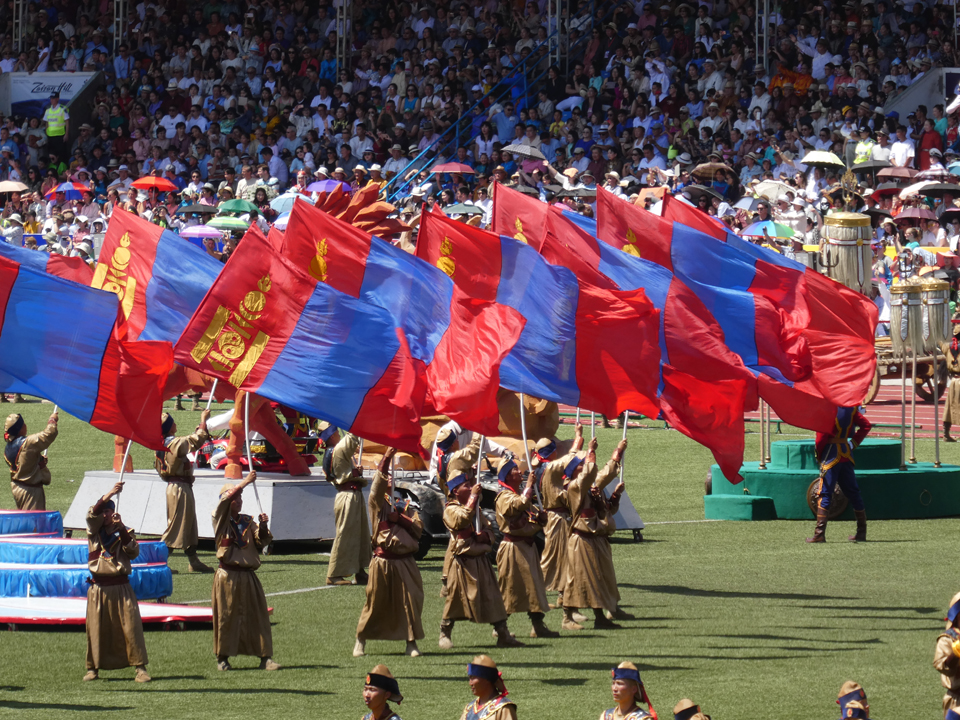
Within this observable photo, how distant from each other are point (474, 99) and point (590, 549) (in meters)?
24.4

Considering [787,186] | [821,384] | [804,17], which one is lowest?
[821,384]

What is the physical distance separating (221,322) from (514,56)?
24.9 meters

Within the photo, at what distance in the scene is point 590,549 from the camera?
578 inches

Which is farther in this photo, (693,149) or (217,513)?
(693,149)

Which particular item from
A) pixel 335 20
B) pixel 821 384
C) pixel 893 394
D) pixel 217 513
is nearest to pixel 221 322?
pixel 217 513

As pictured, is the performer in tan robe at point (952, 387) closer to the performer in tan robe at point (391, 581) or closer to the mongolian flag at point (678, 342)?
the mongolian flag at point (678, 342)

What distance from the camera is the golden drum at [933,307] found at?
72.9ft

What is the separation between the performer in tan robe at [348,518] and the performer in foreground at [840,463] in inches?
193

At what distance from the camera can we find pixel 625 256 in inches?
696

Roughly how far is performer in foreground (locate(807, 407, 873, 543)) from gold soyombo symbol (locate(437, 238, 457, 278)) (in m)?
4.45

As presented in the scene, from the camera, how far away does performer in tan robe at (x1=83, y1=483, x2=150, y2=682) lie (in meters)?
12.8

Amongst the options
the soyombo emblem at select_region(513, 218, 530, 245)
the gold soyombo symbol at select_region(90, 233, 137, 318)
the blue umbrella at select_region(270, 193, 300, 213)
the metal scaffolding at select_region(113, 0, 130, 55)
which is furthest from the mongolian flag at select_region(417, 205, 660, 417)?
the metal scaffolding at select_region(113, 0, 130, 55)

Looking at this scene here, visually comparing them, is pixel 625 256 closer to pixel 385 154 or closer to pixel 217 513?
pixel 217 513

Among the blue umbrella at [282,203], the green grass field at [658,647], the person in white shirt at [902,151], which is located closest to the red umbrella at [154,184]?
the blue umbrella at [282,203]
